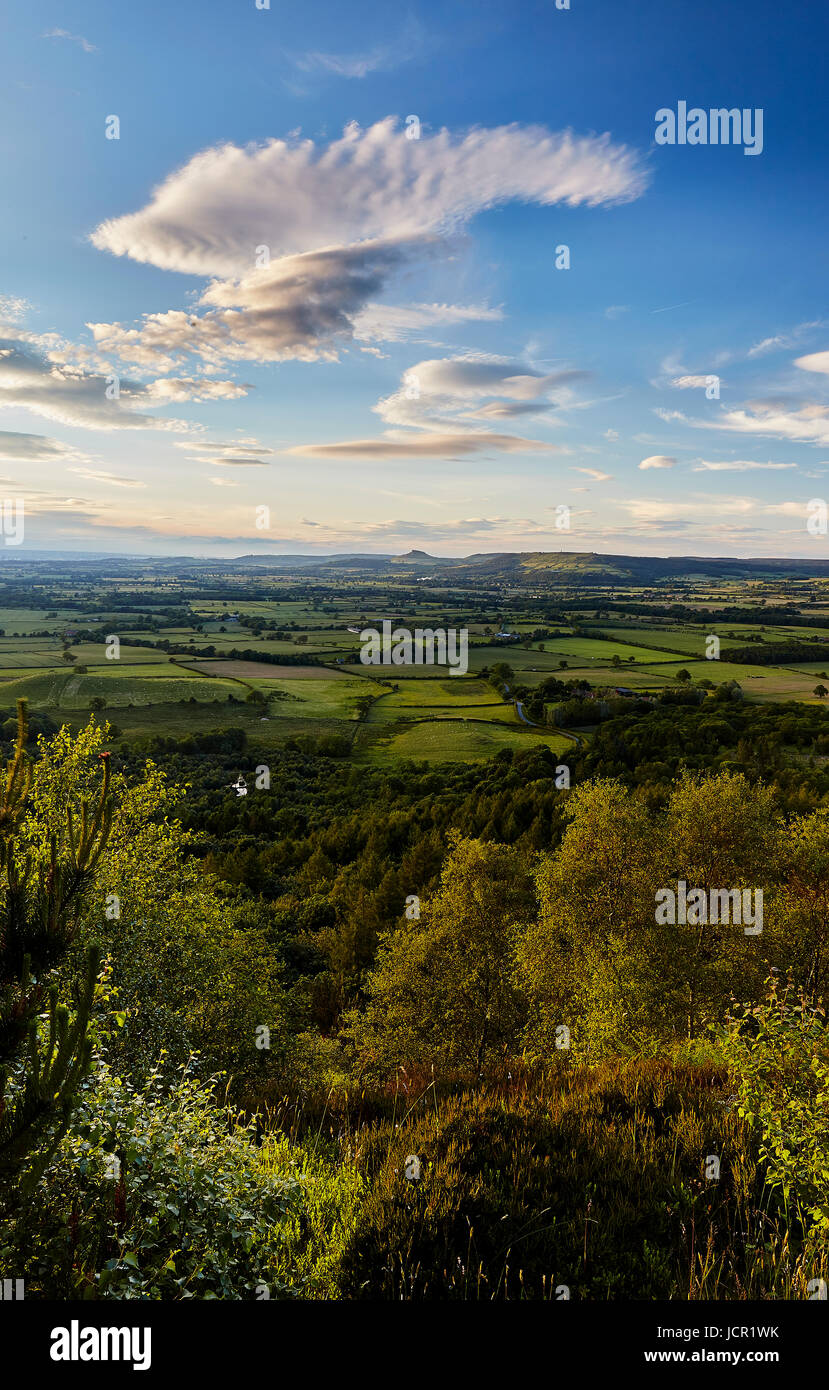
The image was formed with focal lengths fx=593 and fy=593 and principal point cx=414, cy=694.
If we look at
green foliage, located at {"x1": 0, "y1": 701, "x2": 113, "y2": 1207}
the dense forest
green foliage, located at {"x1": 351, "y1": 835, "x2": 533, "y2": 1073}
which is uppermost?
green foliage, located at {"x1": 0, "y1": 701, "x2": 113, "y2": 1207}

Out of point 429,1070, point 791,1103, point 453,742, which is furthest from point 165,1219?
point 453,742

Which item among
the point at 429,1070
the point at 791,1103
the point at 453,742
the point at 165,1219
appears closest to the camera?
the point at 165,1219

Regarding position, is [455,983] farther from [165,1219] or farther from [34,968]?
[34,968]

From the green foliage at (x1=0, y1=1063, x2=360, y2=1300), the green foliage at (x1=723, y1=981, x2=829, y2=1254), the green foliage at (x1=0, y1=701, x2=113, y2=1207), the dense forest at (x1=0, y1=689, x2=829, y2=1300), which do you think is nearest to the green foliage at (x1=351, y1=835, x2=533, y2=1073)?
the dense forest at (x1=0, y1=689, x2=829, y2=1300)

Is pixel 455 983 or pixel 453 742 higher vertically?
pixel 453 742

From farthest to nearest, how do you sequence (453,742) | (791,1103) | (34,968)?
(453,742), (791,1103), (34,968)

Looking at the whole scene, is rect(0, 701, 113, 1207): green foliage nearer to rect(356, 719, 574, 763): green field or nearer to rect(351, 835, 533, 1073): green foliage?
rect(351, 835, 533, 1073): green foliage

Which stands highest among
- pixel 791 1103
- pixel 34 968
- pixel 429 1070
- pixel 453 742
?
pixel 34 968

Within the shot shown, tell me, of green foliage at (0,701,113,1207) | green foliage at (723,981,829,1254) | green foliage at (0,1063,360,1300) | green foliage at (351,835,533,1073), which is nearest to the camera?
green foliage at (0,701,113,1207)

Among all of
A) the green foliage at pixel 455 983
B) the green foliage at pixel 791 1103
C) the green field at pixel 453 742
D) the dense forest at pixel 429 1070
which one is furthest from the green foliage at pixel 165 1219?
the green field at pixel 453 742

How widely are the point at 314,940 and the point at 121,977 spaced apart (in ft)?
114
